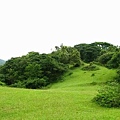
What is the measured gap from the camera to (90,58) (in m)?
80.8

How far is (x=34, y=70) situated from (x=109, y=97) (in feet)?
112

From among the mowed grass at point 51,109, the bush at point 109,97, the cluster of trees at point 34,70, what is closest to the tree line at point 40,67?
the cluster of trees at point 34,70

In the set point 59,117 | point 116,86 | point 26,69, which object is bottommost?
point 59,117

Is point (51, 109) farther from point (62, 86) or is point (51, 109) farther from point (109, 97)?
point (62, 86)

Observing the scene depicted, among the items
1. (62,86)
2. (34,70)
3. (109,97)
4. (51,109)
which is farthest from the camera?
(34,70)

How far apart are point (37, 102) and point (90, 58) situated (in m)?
58.2

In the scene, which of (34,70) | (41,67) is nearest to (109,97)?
(34,70)

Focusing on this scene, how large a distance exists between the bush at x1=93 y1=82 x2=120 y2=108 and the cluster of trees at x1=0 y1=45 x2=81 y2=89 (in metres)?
28.9

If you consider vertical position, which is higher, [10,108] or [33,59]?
[33,59]

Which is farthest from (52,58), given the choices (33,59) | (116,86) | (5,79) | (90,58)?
(116,86)

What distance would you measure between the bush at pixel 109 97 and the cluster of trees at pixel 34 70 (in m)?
28.9

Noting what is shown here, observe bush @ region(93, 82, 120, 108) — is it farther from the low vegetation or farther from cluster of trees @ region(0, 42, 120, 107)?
cluster of trees @ region(0, 42, 120, 107)

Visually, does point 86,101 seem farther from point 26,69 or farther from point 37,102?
point 26,69

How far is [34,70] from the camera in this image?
55.9m
